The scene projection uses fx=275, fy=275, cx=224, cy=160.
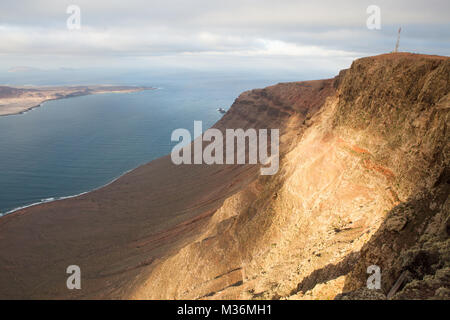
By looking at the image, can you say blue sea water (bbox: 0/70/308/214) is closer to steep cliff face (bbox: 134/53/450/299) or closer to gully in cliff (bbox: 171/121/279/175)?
gully in cliff (bbox: 171/121/279/175)

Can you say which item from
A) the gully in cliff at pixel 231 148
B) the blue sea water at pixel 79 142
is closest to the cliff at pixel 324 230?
the gully in cliff at pixel 231 148

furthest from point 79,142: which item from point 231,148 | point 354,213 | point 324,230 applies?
point 354,213

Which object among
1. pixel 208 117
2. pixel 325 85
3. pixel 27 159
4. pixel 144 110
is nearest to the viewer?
pixel 325 85

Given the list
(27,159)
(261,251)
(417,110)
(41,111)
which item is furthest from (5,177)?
(41,111)

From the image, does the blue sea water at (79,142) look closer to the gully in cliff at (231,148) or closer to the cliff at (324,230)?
the gully in cliff at (231,148)

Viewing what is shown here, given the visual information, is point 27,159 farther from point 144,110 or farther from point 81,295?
point 144,110

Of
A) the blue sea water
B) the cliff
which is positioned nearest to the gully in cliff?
the cliff
